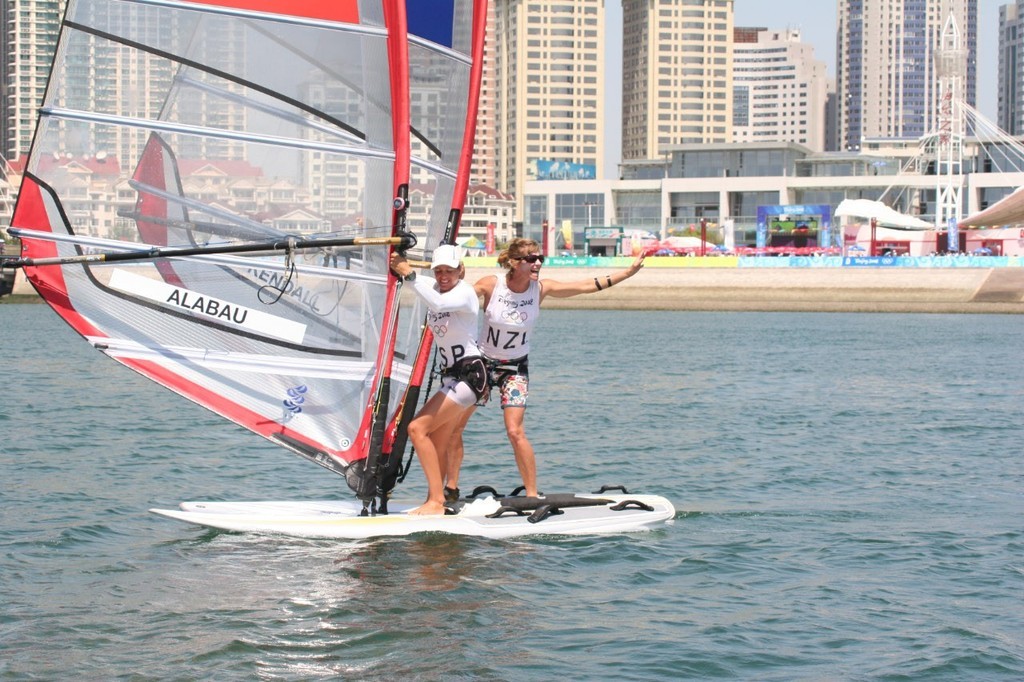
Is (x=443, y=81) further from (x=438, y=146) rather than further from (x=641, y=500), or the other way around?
(x=641, y=500)

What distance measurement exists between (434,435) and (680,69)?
14259 centimetres

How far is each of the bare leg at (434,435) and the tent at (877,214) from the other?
2420 inches

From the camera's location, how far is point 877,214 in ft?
224

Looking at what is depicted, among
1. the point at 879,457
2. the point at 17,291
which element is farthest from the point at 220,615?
the point at 17,291

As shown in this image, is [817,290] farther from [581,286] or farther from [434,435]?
[434,435]

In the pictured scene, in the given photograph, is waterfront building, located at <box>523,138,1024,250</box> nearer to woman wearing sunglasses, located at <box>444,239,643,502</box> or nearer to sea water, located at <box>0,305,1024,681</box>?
sea water, located at <box>0,305,1024,681</box>

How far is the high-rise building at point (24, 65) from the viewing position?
10006 cm

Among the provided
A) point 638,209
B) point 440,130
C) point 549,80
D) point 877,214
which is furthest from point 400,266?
point 549,80

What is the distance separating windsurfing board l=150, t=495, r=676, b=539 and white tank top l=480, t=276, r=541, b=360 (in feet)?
3.43

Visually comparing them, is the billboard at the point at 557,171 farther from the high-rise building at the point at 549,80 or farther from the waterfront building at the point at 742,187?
the high-rise building at the point at 549,80

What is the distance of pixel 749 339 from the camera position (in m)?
36.9

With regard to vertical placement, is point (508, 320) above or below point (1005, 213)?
below

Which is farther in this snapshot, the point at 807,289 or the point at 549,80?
the point at 549,80

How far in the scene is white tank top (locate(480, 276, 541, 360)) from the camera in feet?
26.8
